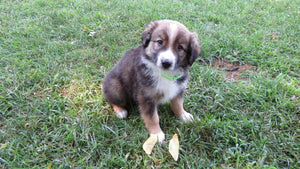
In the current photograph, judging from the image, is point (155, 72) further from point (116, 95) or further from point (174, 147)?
point (174, 147)

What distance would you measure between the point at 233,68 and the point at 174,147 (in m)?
2.21

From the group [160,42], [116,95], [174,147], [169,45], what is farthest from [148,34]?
[174,147]

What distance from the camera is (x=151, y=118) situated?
2682 millimetres

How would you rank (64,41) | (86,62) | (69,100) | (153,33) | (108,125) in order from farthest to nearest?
(64,41)
(86,62)
(69,100)
(108,125)
(153,33)

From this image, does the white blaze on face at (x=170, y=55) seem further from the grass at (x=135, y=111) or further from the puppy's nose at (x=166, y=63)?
the grass at (x=135, y=111)

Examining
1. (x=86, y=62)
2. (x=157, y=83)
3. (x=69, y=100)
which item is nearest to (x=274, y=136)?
(x=157, y=83)

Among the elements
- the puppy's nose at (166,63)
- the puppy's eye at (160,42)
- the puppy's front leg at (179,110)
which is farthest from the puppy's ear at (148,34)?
the puppy's front leg at (179,110)

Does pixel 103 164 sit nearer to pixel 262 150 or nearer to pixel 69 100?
pixel 69 100

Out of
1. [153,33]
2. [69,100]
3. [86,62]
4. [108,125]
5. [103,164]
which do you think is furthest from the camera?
[86,62]

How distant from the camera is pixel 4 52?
162 inches

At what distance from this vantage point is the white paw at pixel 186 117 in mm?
2870

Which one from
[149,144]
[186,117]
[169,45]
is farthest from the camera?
[186,117]

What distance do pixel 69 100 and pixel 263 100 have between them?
9.84 feet

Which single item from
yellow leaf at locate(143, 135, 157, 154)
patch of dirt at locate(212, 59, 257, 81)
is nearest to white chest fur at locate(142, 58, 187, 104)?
yellow leaf at locate(143, 135, 157, 154)
